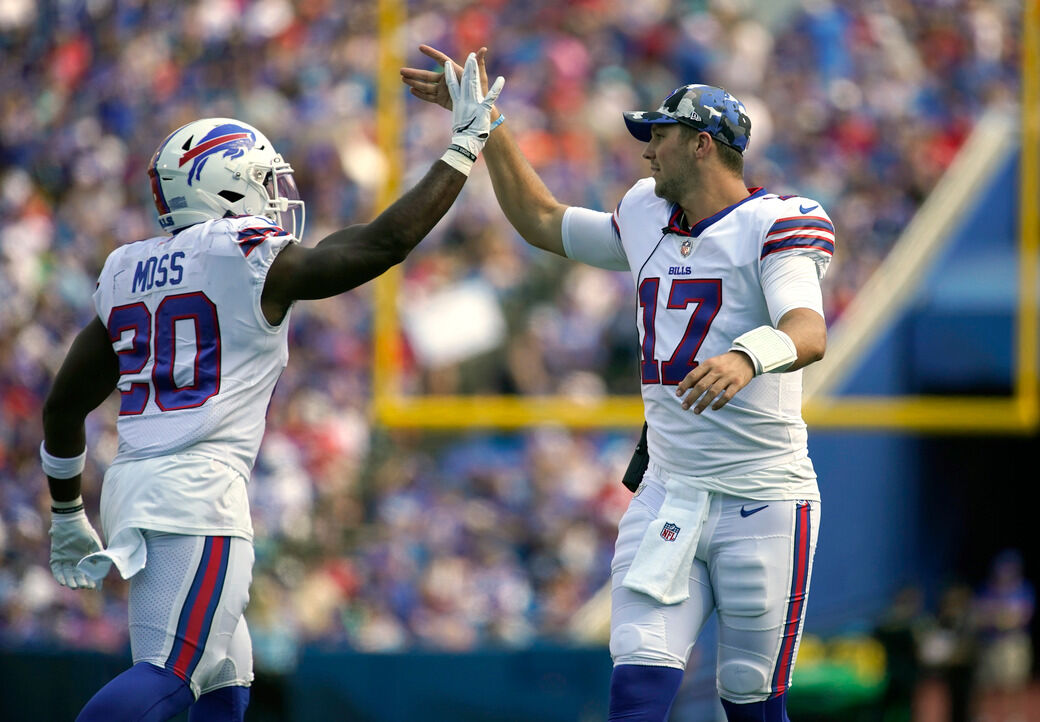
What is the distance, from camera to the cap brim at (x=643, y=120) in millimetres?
4250

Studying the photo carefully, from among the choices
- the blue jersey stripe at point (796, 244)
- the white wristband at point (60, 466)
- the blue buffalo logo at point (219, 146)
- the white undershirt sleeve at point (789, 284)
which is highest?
the blue buffalo logo at point (219, 146)

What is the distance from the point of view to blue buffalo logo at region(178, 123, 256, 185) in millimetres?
4156

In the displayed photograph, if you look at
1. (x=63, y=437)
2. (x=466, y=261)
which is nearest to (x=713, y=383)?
(x=63, y=437)

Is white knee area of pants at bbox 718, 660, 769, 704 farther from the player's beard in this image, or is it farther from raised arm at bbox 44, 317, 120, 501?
raised arm at bbox 44, 317, 120, 501

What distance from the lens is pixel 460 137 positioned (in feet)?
13.8

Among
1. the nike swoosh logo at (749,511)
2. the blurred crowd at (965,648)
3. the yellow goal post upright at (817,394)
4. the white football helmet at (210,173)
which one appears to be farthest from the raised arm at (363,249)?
the blurred crowd at (965,648)

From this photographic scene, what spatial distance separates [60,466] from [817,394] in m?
7.10

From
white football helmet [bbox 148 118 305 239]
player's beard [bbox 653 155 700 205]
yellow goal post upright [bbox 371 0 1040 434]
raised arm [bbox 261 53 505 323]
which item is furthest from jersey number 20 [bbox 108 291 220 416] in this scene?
yellow goal post upright [bbox 371 0 1040 434]

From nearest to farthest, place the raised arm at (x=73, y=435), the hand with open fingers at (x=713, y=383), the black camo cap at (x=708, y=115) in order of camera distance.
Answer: the hand with open fingers at (x=713, y=383), the black camo cap at (x=708, y=115), the raised arm at (x=73, y=435)

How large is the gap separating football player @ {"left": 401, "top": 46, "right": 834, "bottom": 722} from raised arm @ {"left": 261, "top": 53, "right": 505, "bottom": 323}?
647mm

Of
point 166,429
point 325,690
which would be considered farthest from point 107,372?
point 325,690

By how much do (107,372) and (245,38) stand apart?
10.0 m

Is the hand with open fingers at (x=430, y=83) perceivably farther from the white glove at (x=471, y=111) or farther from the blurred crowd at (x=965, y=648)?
the blurred crowd at (x=965, y=648)

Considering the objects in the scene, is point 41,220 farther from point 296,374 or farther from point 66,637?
point 66,637
